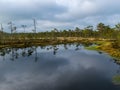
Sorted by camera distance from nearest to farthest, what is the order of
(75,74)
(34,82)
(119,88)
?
(119,88) → (34,82) → (75,74)

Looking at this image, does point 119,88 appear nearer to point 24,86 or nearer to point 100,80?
point 100,80

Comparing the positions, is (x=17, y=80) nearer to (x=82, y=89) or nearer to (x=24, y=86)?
(x=24, y=86)

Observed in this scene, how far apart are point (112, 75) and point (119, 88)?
10.4 m

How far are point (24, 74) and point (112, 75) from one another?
60.1 ft

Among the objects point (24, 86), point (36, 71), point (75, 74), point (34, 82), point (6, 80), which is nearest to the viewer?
point (24, 86)

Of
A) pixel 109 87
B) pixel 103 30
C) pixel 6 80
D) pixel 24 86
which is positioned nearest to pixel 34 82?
pixel 24 86

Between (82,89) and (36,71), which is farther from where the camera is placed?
(36,71)

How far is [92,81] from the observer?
39.9 m

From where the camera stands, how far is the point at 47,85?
3750 centimetres

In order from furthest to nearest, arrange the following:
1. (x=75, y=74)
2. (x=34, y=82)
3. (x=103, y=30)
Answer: (x=103, y=30) → (x=75, y=74) → (x=34, y=82)

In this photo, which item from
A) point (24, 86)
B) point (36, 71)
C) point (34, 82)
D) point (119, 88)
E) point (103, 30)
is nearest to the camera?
point (119, 88)

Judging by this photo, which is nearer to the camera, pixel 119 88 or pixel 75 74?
pixel 119 88

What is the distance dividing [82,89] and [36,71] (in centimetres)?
1871

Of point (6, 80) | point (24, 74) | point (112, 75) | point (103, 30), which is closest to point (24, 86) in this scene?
point (6, 80)
